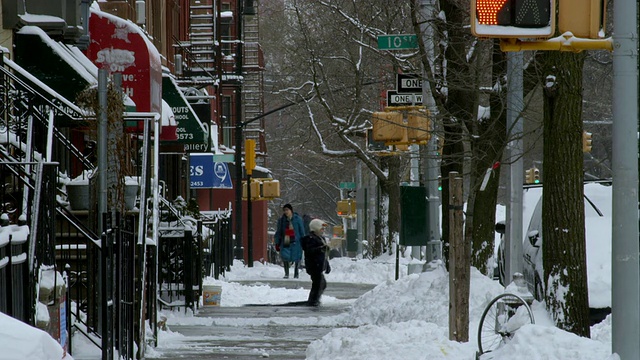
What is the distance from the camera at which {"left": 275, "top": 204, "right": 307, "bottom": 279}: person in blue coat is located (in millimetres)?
30641

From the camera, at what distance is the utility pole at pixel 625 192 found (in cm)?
830

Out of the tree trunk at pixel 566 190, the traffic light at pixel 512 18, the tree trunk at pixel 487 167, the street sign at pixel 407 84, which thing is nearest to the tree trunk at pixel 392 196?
the street sign at pixel 407 84

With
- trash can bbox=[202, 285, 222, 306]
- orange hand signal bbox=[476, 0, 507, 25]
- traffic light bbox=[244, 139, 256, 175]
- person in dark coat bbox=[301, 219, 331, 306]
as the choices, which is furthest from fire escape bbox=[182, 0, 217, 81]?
orange hand signal bbox=[476, 0, 507, 25]

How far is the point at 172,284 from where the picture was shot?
61.4 feet

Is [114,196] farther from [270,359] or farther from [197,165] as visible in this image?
[197,165]

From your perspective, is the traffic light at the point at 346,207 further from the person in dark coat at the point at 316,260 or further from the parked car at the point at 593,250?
the parked car at the point at 593,250

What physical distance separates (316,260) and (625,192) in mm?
13299

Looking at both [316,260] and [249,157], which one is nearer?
[316,260]

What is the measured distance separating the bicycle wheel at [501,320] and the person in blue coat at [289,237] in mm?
18141

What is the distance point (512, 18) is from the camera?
25.3 feet

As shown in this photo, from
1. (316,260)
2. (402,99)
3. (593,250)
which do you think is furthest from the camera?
(316,260)

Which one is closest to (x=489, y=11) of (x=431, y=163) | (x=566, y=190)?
(x=566, y=190)

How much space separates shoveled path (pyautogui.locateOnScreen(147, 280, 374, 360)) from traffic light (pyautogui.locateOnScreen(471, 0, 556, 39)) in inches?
243

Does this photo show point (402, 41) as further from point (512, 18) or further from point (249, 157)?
point (249, 157)
